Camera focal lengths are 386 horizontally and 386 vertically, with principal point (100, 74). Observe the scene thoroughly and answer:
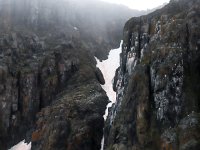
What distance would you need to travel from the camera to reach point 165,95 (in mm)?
63375

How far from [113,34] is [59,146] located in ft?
255

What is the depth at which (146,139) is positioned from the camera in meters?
61.6

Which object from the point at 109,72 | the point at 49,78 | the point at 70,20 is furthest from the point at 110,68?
the point at 70,20

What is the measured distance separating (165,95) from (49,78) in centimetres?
4626

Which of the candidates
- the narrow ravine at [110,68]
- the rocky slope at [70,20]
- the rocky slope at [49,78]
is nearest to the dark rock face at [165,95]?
the rocky slope at [49,78]

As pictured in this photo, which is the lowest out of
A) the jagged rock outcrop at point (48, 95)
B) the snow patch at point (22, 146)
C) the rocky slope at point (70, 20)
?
the snow patch at point (22, 146)

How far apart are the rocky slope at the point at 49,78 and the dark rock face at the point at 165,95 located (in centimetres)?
898

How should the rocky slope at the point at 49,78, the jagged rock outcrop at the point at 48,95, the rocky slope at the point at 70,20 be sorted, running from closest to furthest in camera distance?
1. the jagged rock outcrop at the point at 48,95
2. the rocky slope at the point at 49,78
3. the rocky slope at the point at 70,20

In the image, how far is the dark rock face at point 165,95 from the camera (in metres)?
58.6

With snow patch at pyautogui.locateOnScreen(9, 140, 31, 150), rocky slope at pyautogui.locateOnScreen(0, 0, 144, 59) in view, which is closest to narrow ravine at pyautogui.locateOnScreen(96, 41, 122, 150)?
rocky slope at pyautogui.locateOnScreen(0, 0, 144, 59)

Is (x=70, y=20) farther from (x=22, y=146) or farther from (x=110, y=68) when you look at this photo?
(x=22, y=146)

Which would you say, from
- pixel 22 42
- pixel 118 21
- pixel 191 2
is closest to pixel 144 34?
pixel 191 2

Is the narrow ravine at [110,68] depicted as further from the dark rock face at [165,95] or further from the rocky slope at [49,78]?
the dark rock face at [165,95]

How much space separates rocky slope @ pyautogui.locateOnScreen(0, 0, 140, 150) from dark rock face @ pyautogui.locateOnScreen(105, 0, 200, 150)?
8977 millimetres
